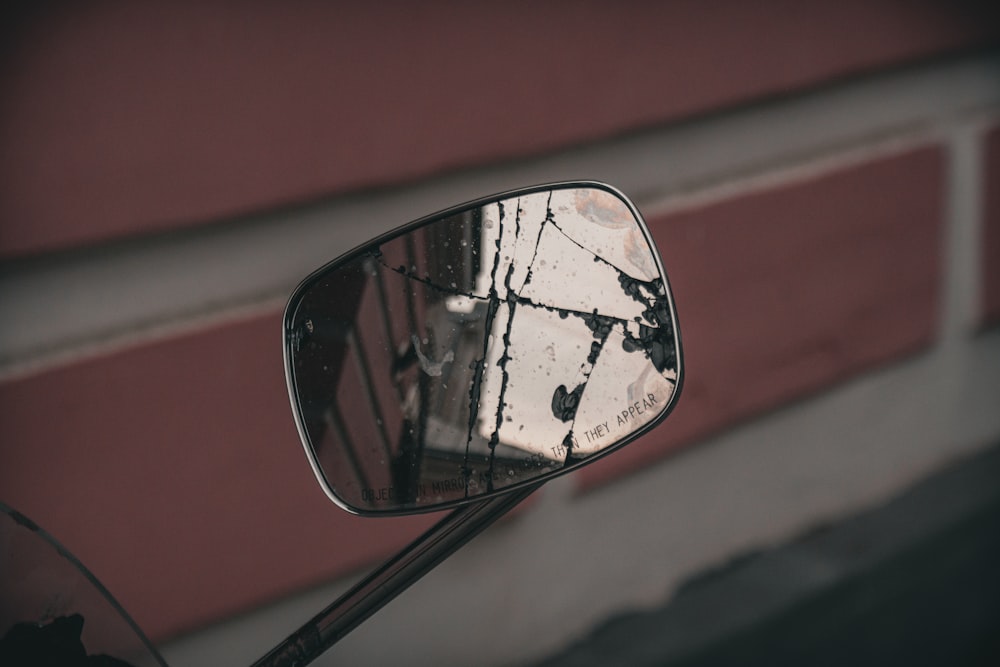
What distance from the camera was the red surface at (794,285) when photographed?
1.41m

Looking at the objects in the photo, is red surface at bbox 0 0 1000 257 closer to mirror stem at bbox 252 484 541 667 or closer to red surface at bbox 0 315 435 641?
red surface at bbox 0 315 435 641

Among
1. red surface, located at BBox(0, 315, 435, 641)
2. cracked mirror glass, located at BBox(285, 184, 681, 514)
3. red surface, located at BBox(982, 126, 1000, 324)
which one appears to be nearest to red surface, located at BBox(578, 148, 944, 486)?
red surface, located at BBox(982, 126, 1000, 324)

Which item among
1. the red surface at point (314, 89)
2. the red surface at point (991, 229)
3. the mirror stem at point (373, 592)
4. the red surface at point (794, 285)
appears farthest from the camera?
the red surface at point (991, 229)

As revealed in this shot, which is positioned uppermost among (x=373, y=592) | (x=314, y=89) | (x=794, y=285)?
(x=314, y=89)

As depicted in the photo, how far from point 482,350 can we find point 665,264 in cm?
80

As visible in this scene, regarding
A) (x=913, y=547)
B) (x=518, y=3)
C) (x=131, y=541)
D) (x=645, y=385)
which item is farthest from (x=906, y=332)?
(x=131, y=541)

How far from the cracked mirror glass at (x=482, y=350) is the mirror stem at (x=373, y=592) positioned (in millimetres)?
21

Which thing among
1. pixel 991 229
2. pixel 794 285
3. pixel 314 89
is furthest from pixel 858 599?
pixel 314 89

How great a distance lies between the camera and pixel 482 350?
63 cm

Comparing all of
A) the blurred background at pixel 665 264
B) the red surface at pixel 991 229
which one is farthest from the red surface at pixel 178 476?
the red surface at pixel 991 229

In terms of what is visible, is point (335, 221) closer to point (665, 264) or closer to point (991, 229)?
point (665, 264)

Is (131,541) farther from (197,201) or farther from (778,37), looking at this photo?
(778,37)

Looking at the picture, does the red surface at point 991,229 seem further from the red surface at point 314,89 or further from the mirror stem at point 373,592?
the mirror stem at point 373,592

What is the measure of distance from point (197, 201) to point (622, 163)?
0.60m
